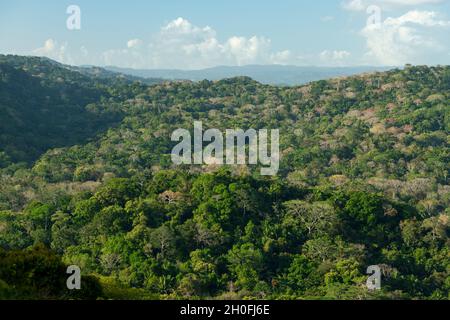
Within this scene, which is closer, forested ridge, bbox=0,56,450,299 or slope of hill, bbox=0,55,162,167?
forested ridge, bbox=0,56,450,299

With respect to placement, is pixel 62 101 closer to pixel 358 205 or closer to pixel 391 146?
pixel 391 146

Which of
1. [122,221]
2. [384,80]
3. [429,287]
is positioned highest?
[384,80]

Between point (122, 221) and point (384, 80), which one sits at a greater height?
point (384, 80)

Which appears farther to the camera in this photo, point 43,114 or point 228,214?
point 43,114

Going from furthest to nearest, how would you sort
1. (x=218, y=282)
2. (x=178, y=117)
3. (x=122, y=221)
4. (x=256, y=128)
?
(x=178, y=117), (x=256, y=128), (x=122, y=221), (x=218, y=282)

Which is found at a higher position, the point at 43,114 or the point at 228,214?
the point at 43,114

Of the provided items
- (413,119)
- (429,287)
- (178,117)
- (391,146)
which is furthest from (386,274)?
(178,117)

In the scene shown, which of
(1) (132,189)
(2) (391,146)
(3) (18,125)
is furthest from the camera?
(3) (18,125)

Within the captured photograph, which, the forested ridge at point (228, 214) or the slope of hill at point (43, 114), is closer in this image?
the forested ridge at point (228, 214)
